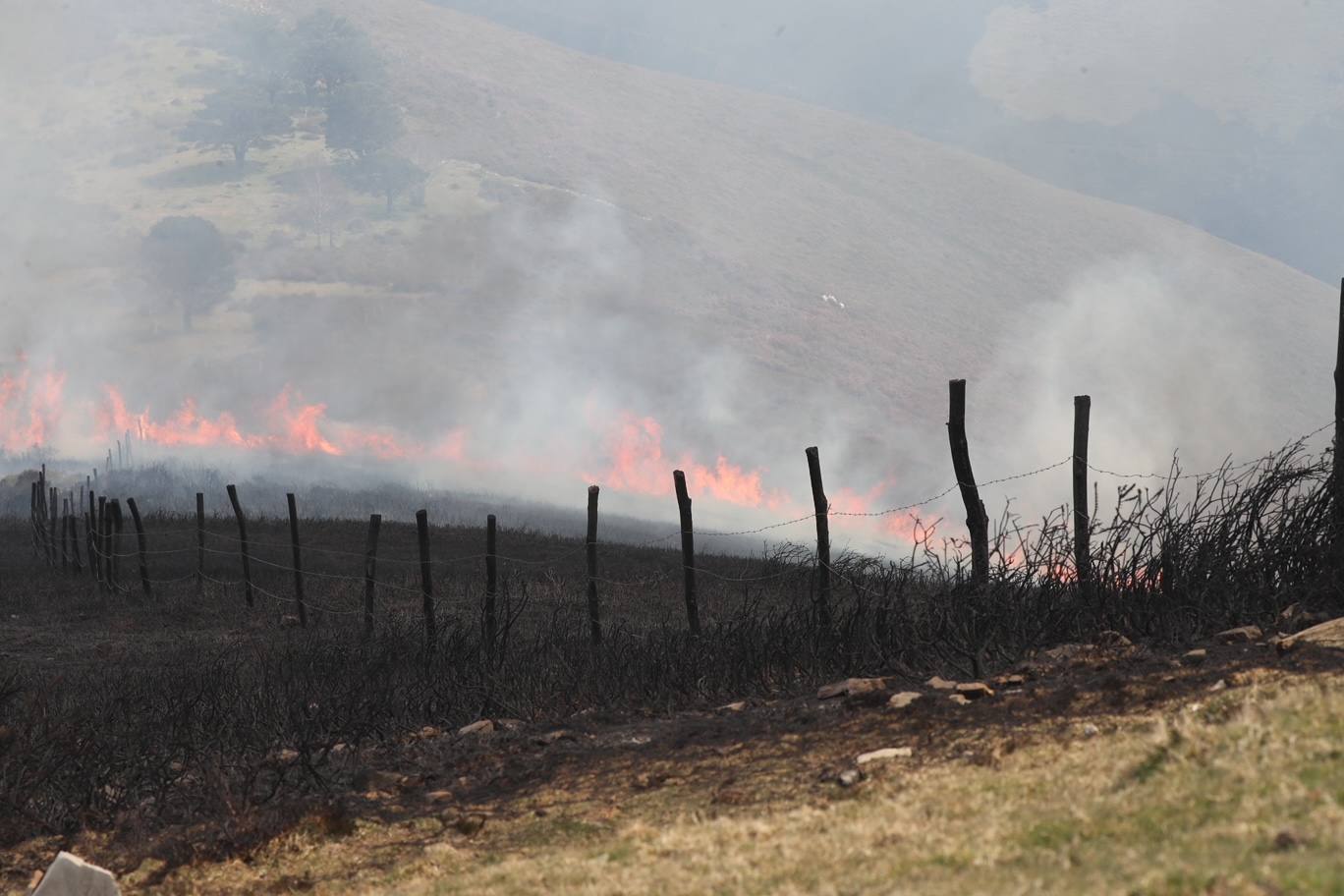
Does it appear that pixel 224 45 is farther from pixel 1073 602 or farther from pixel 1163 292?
pixel 1073 602

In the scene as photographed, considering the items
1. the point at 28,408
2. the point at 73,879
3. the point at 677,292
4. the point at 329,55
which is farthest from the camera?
the point at 329,55

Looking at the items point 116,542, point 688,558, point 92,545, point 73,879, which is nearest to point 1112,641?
point 73,879

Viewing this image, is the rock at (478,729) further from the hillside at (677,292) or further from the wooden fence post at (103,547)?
the hillside at (677,292)

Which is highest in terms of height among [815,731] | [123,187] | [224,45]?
[224,45]

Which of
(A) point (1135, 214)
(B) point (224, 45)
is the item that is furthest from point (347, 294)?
(A) point (1135, 214)

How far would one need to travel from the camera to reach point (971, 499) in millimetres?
11602

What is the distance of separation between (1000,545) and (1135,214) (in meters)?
153

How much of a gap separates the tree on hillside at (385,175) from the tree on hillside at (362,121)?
1428 millimetres

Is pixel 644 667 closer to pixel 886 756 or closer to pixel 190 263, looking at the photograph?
pixel 886 756

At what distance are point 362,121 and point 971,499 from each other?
135464 millimetres

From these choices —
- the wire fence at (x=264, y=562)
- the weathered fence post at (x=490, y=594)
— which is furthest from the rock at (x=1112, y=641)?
the wire fence at (x=264, y=562)

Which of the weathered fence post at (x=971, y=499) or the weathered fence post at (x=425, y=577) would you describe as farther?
the weathered fence post at (x=425, y=577)

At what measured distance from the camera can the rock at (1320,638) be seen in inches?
293

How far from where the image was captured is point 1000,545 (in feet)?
33.0
